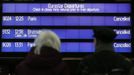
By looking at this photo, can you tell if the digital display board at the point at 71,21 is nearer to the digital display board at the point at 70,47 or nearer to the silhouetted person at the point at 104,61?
the digital display board at the point at 70,47

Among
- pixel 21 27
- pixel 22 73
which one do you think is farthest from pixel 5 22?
pixel 22 73

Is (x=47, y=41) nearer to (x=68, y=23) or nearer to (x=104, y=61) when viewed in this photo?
(x=104, y=61)

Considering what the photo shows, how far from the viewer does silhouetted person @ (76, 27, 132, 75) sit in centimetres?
391

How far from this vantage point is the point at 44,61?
12.3 ft

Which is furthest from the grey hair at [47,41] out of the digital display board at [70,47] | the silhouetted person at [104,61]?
the digital display board at [70,47]

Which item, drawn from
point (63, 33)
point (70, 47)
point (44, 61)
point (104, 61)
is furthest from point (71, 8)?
point (44, 61)

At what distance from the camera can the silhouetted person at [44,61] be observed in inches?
148

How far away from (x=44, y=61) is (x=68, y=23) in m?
2.60

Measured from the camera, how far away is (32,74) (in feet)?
12.6

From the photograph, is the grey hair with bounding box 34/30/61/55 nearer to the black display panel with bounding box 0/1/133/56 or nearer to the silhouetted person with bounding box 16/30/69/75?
the silhouetted person with bounding box 16/30/69/75

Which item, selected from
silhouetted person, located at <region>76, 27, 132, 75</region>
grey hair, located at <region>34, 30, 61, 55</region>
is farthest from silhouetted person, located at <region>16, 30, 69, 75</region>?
silhouetted person, located at <region>76, 27, 132, 75</region>

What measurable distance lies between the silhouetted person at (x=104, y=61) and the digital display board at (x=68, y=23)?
7.71 feet

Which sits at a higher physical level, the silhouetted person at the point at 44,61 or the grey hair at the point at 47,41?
the grey hair at the point at 47,41

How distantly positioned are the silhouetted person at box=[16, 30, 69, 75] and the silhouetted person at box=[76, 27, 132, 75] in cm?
26
